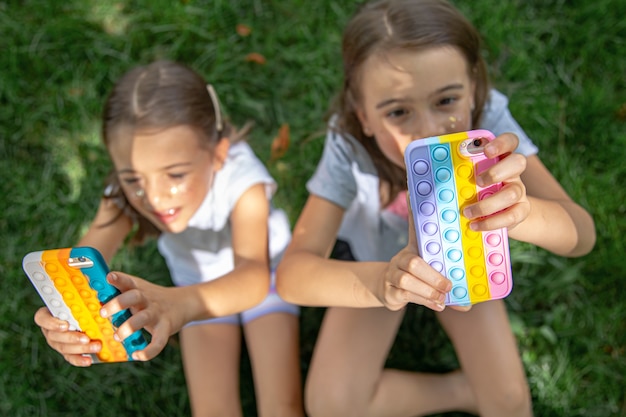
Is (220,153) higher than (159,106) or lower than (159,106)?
lower

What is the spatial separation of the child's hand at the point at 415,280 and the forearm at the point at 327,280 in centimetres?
15

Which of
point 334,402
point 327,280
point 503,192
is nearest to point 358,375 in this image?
point 334,402

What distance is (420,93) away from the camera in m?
1.56

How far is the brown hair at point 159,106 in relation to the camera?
1794 millimetres

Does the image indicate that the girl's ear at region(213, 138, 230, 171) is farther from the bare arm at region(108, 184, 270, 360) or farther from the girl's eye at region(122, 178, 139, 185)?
the girl's eye at region(122, 178, 139, 185)

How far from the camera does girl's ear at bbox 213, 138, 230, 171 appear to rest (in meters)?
1.93

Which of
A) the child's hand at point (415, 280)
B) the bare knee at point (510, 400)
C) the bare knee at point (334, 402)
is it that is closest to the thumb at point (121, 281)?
the child's hand at point (415, 280)

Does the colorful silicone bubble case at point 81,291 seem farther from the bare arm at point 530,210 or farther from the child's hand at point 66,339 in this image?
the bare arm at point 530,210

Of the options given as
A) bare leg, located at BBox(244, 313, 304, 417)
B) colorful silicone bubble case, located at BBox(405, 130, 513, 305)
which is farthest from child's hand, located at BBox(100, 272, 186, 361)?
colorful silicone bubble case, located at BBox(405, 130, 513, 305)

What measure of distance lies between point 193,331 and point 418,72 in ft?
3.67

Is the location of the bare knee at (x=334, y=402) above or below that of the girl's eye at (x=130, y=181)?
below

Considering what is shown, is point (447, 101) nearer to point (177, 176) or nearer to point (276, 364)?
point (177, 176)

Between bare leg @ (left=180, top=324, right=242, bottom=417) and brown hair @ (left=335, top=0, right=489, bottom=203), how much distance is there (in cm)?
75

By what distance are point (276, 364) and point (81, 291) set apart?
0.81 meters
